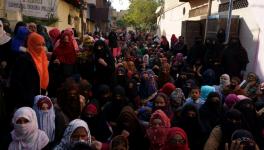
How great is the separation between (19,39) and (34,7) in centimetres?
466

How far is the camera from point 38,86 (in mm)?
5625

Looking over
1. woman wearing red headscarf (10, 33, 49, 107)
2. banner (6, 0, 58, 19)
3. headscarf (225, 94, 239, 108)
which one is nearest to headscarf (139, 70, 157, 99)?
headscarf (225, 94, 239, 108)

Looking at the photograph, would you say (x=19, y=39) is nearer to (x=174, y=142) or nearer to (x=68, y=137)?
(x=68, y=137)

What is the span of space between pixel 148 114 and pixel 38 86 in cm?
156

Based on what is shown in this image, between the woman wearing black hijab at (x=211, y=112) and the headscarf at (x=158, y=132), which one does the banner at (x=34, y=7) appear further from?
the headscarf at (x=158, y=132)

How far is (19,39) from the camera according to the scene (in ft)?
21.3

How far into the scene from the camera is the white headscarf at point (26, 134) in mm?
4391

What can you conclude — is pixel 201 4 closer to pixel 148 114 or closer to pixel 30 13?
pixel 30 13

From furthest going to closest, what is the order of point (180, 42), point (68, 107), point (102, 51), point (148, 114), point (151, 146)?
1. point (180, 42)
2. point (102, 51)
3. point (148, 114)
4. point (68, 107)
5. point (151, 146)

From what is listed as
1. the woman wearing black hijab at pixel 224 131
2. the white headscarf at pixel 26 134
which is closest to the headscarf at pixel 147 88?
the woman wearing black hijab at pixel 224 131

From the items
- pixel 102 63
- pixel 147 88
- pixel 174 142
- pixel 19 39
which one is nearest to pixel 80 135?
pixel 174 142

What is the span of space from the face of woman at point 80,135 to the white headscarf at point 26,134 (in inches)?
13.9

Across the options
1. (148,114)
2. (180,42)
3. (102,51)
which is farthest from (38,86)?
(180,42)

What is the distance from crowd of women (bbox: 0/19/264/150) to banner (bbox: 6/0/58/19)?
2.33 meters
